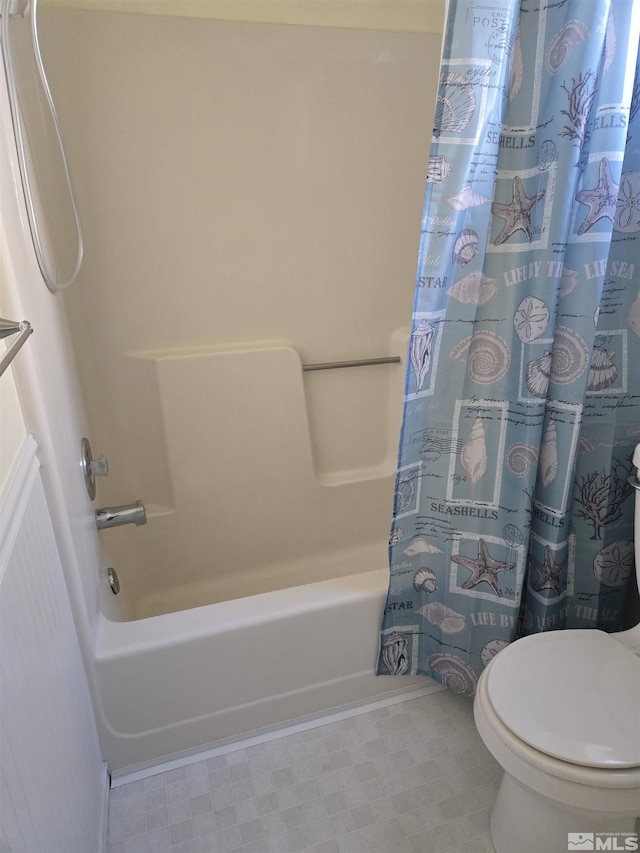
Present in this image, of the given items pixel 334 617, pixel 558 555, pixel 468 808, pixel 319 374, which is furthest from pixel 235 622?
pixel 319 374

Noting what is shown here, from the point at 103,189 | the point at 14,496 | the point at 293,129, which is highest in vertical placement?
the point at 293,129

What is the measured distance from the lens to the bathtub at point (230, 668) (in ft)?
4.56

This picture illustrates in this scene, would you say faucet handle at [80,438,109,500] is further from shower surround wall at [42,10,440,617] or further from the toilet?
the toilet

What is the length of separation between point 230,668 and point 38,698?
625 millimetres

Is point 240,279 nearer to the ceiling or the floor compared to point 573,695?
nearer to the ceiling

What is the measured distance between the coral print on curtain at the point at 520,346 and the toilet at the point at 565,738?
211mm

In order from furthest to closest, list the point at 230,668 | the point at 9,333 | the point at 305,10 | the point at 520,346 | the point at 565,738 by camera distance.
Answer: the point at 305,10
the point at 230,668
the point at 520,346
the point at 565,738
the point at 9,333

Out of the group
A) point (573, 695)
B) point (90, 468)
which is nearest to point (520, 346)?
point (573, 695)

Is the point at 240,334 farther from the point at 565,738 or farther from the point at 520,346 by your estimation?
the point at 565,738

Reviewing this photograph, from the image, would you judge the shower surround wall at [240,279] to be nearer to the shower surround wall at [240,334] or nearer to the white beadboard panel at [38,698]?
the shower surround wall at [240,334]

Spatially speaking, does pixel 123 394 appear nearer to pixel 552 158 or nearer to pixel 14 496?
pixel 14 496

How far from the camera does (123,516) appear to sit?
1556 mm

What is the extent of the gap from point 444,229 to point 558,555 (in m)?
0.83

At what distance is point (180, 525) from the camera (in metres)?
2.05
